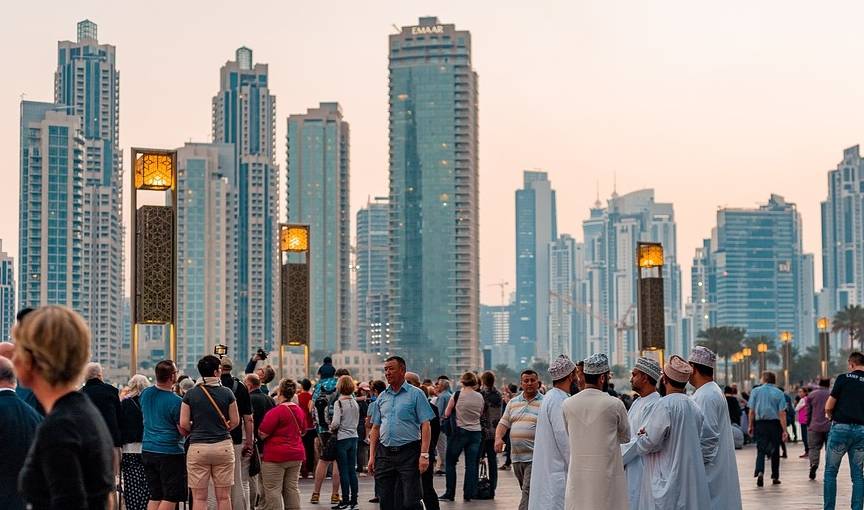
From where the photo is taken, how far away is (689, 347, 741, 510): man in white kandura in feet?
34.1

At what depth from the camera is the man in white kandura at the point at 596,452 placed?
9508mm

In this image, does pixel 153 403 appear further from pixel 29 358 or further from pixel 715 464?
pixel 29 358

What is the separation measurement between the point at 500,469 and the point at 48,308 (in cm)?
2338

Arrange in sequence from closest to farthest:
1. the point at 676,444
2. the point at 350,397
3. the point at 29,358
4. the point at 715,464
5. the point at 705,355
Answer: the point at 29,358 < the point at 676,444 < the point at 715,464 < the point at 705,355 < the point at 350,397

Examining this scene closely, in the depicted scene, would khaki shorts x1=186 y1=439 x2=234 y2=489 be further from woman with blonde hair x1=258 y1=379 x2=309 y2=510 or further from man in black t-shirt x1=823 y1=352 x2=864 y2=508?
man in black t-shirt x1=823 y1=352 x2=864 y2=508

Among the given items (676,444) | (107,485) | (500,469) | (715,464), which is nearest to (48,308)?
(107,485)

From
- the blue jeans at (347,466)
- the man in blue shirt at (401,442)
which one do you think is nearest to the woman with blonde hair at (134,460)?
the man in blue shirt at (401,442)

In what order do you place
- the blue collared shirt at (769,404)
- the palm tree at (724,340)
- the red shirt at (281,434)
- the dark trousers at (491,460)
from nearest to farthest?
1. the red shirt at (281,434)
2. the dark trousers at (491,460)
3. the blue collared shirt at (769,404)
4. the palm tree at (724,340)

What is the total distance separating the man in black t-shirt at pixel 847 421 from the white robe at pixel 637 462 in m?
5.33

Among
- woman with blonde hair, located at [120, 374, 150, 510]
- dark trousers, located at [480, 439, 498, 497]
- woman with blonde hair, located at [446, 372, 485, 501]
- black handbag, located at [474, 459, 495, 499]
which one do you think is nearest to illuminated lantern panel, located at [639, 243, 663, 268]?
dark trousers, located at [480, 439, 498, 497]

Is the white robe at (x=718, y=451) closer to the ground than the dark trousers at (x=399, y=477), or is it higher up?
higher up

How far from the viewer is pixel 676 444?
9805mm

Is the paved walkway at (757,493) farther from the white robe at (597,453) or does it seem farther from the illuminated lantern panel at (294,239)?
the white robe at (597,453)

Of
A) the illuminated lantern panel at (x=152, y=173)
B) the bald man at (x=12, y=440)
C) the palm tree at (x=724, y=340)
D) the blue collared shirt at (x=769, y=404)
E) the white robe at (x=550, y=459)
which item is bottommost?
the palm tree at (x=724, y=340)
